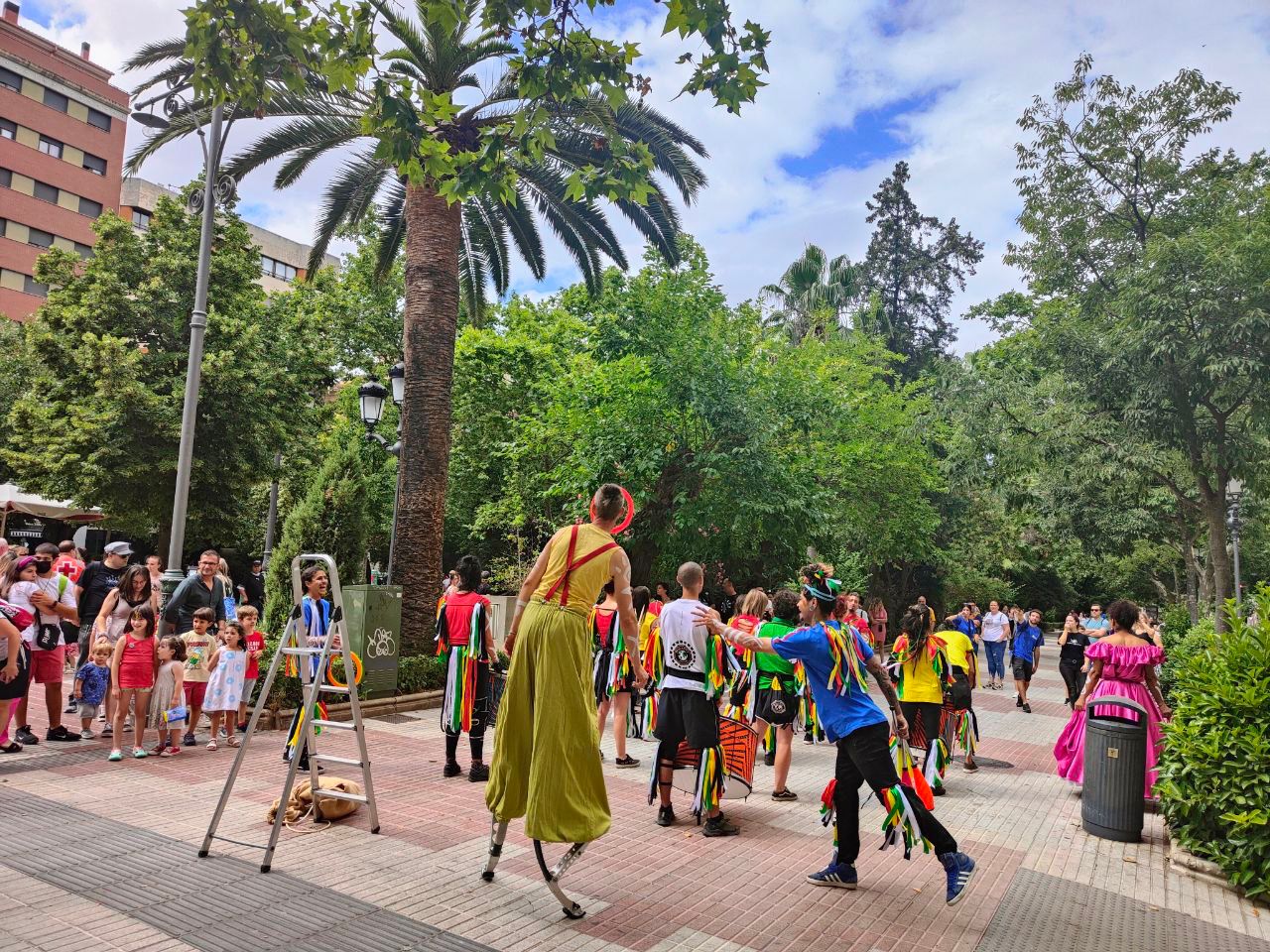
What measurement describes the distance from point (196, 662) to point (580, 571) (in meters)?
5.53

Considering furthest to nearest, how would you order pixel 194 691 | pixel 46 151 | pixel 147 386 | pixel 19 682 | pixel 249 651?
pixel 46 151 → pixel 147 386 → pixel 249 651 → pixel 194 691 → pixel 19 682

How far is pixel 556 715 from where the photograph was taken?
15.0ft

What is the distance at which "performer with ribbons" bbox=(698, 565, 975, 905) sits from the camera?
487cm

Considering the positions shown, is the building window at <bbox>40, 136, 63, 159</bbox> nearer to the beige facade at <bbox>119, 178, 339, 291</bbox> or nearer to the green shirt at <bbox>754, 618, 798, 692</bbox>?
the beige facade at <bbox>119, 178, 339, 291</bbox>

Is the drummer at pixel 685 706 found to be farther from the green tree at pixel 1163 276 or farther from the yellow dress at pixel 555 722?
the green tree at pixel 1163 276

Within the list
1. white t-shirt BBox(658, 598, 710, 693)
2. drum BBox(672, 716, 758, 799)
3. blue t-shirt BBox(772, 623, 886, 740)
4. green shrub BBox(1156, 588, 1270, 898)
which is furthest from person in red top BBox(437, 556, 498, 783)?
green shrub BBox(1156, 588, 1270, 898)

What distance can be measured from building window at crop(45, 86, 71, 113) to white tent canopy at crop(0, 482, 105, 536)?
32294 millimetres

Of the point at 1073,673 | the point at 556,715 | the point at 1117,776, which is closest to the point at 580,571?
the point at 556,715

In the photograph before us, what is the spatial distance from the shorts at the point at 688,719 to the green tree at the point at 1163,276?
41.0 ft

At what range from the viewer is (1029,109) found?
18922 mm

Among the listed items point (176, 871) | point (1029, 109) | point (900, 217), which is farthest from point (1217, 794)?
point (900, 217)

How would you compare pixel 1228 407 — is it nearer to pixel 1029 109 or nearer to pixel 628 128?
pixel 1029 109

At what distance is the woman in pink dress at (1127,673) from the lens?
7.13 metres

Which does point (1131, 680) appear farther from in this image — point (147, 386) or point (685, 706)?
point (147, 386)
